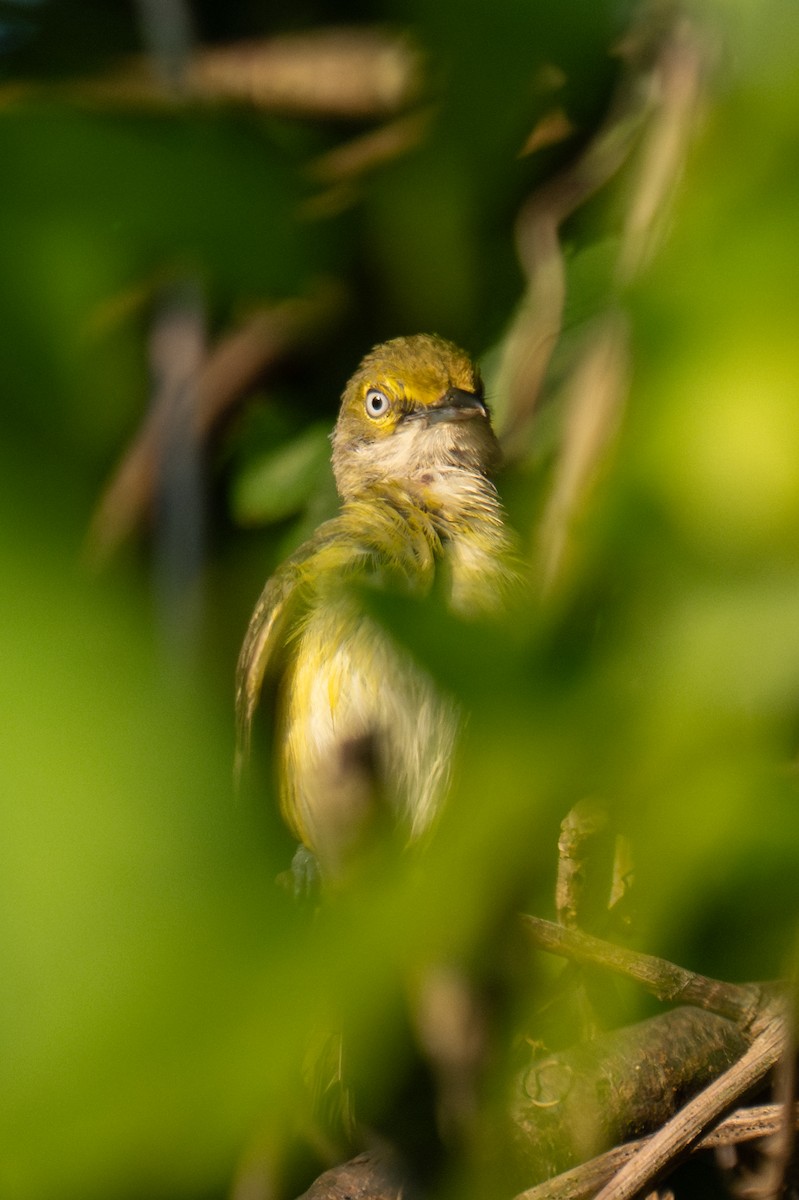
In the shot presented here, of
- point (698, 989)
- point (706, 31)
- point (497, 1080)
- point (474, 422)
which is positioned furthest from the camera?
point (474, 422)

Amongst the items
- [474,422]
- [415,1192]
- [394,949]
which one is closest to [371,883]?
[394,949]

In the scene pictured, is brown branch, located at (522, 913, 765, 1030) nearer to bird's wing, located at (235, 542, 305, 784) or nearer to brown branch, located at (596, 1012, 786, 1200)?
brown branch, located at (596, 1012, 786, 1200)

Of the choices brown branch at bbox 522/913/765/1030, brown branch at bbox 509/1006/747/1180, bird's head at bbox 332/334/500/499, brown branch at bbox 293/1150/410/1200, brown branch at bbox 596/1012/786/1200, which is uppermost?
bird's head at bbox 332/334/500/499

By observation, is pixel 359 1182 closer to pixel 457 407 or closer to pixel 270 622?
pixel 270 622

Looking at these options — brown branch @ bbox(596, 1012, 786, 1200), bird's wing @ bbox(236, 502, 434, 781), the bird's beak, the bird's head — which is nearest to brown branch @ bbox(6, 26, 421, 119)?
the bird's head

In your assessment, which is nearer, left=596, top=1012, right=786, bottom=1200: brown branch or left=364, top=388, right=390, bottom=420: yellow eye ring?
left=596, top=1012, right=786, bottom=1200: brown branch

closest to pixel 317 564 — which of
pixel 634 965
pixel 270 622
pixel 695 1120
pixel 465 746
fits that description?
pixel 270 622

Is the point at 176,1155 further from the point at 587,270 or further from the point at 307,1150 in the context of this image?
the point at 587,270

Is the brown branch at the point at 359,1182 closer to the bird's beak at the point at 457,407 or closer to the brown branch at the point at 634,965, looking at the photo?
the brown branch at the point at 634,965
